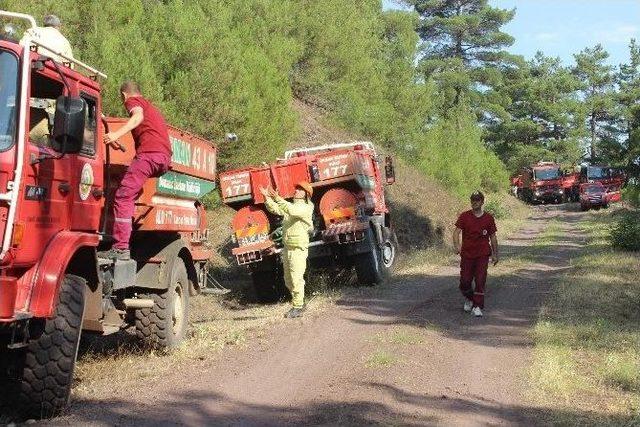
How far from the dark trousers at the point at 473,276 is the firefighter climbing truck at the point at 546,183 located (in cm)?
4361

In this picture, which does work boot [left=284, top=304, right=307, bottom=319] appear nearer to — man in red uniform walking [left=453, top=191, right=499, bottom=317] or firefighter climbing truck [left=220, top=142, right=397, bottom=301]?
man in red uniform walking [left=453, top=191, right=499, bottom=317]

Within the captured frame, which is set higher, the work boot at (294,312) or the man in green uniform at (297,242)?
the man in green uniform at (297,242)

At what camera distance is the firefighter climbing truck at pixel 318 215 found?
14156 mm

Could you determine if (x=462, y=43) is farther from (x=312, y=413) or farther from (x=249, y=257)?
(x=312, y=413)

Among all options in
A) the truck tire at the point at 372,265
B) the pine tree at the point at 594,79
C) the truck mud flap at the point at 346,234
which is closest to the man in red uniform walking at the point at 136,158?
the truck mud flap at the point at 346,234

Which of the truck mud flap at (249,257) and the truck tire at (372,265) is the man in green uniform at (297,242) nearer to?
the truck mud flap at (249,257)

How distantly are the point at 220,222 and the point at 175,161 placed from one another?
12.8 m

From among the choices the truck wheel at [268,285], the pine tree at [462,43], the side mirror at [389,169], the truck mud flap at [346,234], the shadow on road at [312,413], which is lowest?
the shadow on road at [312,413]

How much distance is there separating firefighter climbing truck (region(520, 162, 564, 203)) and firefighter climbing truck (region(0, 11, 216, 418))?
47908 millimetres

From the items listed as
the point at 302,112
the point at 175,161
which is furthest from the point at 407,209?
the point at 175,161

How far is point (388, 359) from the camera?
8094 millimetres

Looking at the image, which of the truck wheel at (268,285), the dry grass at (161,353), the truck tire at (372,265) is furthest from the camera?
the truck wheel at (268,285)

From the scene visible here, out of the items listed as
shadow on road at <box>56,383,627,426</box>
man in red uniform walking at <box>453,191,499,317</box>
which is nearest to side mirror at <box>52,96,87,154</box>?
shadow on road at <box>56,383,627,426</box>

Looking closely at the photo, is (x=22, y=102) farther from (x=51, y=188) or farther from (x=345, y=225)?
(x=345, y=225)
